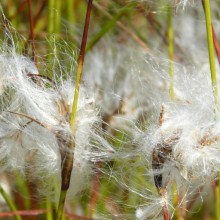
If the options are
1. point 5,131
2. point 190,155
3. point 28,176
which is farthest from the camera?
point 28,176

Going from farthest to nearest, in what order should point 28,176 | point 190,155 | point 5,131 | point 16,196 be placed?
point 16,196, point 28,176, point 5,131, point 190,155

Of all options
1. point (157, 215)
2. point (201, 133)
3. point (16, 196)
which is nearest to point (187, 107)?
point (201, 133)

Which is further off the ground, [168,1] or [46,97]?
[168,1]

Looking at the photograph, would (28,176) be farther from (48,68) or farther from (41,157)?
(48,68)

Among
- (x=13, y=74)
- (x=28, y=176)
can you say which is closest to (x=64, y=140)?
(x=13, y=74)

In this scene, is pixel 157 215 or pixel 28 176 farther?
pixel 28 176

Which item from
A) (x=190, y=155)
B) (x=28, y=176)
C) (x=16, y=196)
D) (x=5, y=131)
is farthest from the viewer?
(x=16, y=196)

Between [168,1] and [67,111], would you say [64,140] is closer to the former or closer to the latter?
[67,111]

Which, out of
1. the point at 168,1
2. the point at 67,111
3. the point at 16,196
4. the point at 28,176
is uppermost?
the point at 168,1

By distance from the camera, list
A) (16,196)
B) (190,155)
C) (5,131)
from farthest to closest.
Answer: (16,196), (5,131), (190,155)
